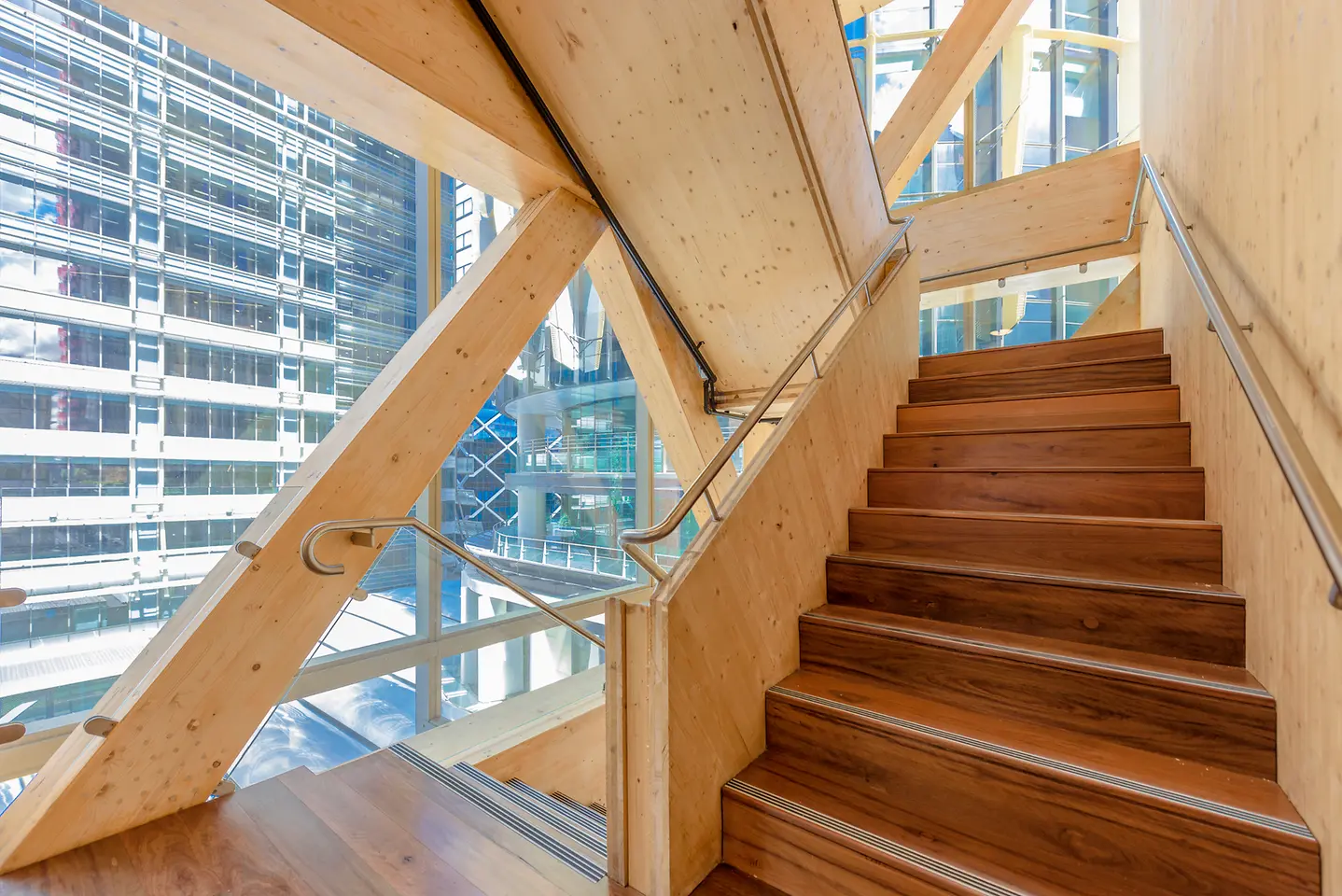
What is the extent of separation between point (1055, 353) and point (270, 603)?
12.1 ft

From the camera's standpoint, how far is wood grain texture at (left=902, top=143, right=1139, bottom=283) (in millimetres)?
3988

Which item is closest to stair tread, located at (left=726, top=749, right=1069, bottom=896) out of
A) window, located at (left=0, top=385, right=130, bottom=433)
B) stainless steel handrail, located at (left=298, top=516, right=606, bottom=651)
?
stainless steel handrail, located at (left=298, top=516, right=606, bottom=651)

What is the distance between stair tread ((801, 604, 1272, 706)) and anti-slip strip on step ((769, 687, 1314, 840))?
0.29 meters

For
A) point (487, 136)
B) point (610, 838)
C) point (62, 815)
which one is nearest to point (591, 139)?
point (487, 136)

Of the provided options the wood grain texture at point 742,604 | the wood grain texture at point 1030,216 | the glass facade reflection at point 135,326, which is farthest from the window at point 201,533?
the wood grain texture at point 1030,216

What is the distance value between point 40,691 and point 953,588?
335 cm

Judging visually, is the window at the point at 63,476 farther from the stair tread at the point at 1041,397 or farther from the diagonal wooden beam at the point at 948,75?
the diagonal wooden beam at the point at 948,75

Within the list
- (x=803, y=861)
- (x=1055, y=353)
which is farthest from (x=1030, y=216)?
(x=803, y=861)

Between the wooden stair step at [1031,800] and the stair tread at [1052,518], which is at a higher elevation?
the stair tread at [1052,518]

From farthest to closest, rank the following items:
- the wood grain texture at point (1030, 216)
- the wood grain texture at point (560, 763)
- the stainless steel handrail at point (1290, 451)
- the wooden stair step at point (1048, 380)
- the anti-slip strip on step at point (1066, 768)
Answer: the wood grain texture at point (1030, 216)
the wood grain texture at point (560, 763)
the wooden stair step at point (1048, 380)
the anti-slip strip on step at point (1066, 768)
the stainless steel handrail at point (1290, 451)

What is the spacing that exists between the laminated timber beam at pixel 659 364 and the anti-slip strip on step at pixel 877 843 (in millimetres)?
2209

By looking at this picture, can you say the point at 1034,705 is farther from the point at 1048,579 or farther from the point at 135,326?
the point at 135,326

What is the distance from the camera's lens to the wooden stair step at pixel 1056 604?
171 cm

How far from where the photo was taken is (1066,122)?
636 cm
